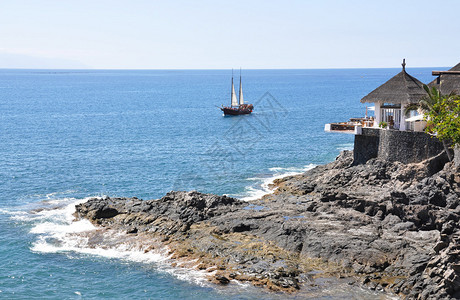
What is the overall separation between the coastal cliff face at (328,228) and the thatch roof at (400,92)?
226 inches

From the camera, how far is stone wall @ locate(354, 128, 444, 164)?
46531 mm

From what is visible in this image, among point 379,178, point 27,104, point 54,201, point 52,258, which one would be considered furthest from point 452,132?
point 27,104

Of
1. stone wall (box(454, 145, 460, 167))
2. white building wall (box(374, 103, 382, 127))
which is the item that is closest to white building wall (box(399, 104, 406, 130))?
white building wall (box(374, 103, 382, 127))

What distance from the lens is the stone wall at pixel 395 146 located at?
153ft

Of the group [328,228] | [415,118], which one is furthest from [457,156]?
[328,228]

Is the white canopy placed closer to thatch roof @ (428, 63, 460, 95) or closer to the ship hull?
thatch roof @ (428, 63, 460, 95)

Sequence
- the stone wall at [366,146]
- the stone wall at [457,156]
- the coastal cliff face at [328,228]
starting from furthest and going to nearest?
the stone wall at [366,146] < the stone wall at [457,156] < the coastal cliff face at [328,228]

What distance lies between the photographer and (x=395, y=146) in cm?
4847

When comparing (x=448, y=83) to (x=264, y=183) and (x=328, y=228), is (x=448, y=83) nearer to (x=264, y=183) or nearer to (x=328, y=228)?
(x=264, y=183)

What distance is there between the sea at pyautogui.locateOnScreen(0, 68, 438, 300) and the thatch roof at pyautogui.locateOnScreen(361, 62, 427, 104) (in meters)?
13.7

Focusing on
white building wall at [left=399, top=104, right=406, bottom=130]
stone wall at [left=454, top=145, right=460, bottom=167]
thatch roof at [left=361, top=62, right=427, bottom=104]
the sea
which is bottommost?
the sea

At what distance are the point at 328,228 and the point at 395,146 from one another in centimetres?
1547

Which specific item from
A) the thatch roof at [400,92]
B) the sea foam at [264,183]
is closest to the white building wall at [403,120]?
the thatch roof at [400,92]

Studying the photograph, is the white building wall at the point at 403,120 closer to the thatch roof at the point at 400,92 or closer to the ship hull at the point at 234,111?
the thatch roof at the point at 400,92
